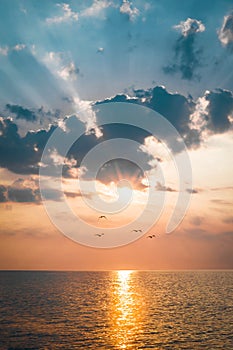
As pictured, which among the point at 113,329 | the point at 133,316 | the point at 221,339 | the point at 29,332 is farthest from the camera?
the point at 133,316

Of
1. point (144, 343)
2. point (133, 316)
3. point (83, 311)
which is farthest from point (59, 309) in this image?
point (144, 343)

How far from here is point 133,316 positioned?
274 feet

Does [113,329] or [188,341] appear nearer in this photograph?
[188,341]

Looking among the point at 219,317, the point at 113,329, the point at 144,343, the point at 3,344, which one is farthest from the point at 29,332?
the point at 219,317

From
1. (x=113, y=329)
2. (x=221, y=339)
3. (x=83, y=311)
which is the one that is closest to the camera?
(x=221, y=339)

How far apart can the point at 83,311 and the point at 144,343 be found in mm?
44491

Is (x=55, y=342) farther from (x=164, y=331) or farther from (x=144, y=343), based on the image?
(x=164, y=331)

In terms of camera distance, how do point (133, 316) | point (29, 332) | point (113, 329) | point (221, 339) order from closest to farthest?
point (221, 339), point (29, 332), point (113, 329), point (133, 316)

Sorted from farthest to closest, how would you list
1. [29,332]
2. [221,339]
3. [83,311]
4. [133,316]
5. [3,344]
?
[83,311]
[133,316]
[29,332]
[221,339]
[3,344]

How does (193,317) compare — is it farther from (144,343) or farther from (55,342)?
(55,342)

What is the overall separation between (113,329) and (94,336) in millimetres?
7275

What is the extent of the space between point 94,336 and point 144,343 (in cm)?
1072

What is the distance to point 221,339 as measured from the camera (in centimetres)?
5828

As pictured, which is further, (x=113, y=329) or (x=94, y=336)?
(x=113, y=329)
